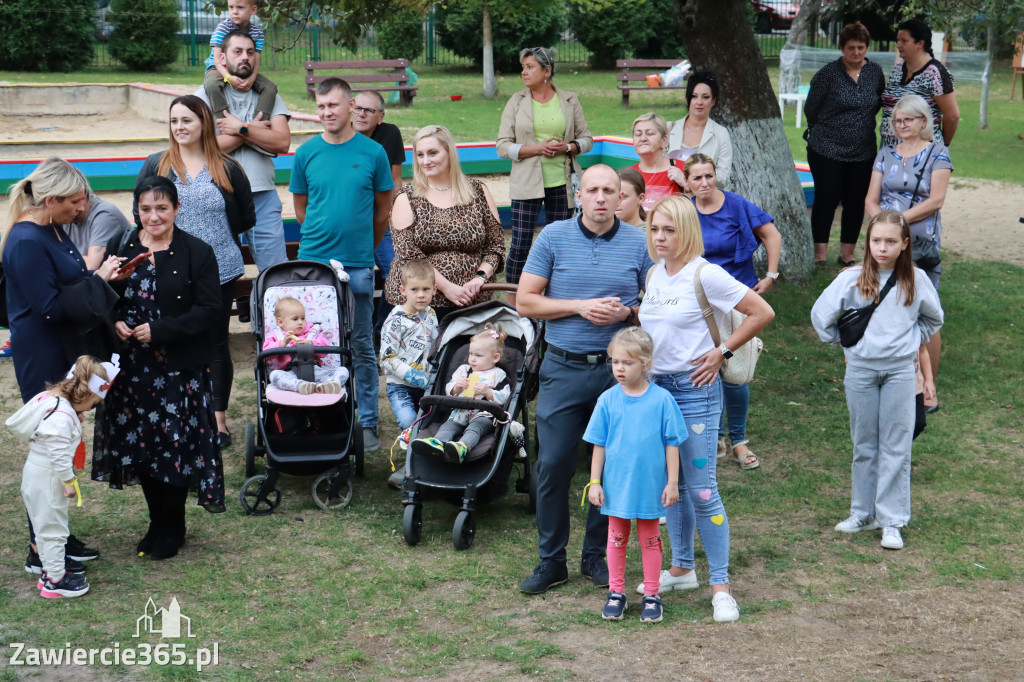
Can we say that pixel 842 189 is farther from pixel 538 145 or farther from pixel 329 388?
pixel 329 388

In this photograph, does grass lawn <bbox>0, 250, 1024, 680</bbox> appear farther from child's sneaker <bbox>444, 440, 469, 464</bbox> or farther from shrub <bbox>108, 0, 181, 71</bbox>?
shrub <bbox>108, 0, 181, 71</bbox>

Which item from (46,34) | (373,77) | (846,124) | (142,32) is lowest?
(846,124)

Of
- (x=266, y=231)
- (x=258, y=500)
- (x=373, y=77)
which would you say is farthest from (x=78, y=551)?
(x=373, y=77)

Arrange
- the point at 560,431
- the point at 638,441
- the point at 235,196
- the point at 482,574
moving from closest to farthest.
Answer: the point at 638,441, the point at 560,431, the point at 482,574, the point at 235,196

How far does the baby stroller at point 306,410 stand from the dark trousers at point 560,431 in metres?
1.36

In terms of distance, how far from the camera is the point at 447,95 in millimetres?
25219

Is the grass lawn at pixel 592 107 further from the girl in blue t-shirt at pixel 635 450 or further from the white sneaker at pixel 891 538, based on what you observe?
the girl in blue t-shirt at pixel 635 450

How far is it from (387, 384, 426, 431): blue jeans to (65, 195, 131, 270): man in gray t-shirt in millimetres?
1680

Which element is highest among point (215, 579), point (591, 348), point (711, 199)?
point (711, 199)

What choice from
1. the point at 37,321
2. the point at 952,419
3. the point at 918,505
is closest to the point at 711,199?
the point at 918,505

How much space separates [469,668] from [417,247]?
8.80ft

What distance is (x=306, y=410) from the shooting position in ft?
18.9

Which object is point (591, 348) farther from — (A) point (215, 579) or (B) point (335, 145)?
(B) point (335, 145)

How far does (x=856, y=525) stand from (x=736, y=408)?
1104mm
